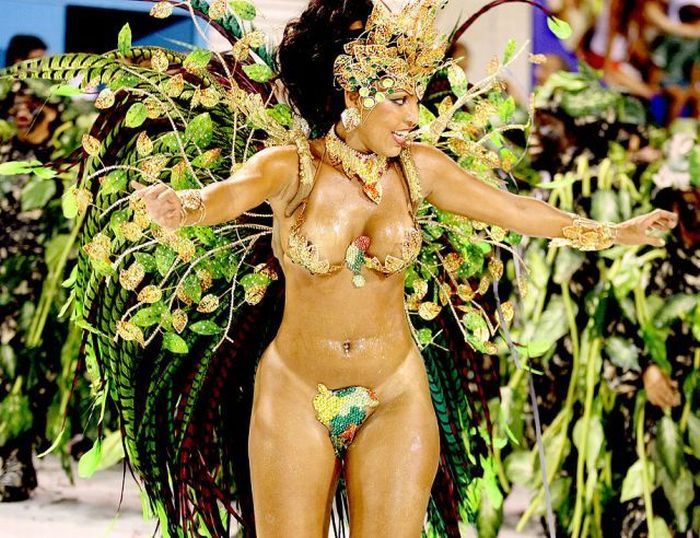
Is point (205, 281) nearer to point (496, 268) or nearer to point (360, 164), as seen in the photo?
point (360, 164)

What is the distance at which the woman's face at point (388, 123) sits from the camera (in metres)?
1.51

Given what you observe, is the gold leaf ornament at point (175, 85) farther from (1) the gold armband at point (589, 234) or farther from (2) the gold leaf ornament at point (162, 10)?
(1) the gold armband at point (589, 234)

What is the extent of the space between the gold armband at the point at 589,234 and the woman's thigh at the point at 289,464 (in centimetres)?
50

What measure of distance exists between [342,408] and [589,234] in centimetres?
49

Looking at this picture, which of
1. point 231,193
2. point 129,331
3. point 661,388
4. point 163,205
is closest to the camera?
point 163,205

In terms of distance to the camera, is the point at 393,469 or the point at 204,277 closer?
the point at 393,469

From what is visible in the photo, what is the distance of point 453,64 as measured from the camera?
174 centimetres

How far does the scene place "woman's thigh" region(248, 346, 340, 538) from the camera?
1.54m

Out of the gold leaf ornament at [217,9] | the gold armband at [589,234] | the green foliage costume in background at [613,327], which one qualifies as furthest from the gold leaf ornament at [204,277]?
the green foliage costume in background at [613,327]

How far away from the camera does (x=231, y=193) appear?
142cm

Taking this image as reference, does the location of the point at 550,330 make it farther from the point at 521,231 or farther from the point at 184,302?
the point at 184,302

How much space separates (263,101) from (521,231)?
50 cm

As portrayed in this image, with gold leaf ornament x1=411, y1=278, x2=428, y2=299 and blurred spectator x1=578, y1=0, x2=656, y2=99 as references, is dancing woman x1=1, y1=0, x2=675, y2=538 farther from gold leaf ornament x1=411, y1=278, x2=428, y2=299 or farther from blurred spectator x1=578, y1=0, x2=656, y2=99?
blurred spectator x1=578, y1=0, x2=656, y2=99

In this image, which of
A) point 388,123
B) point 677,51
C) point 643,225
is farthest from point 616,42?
point 388,123
